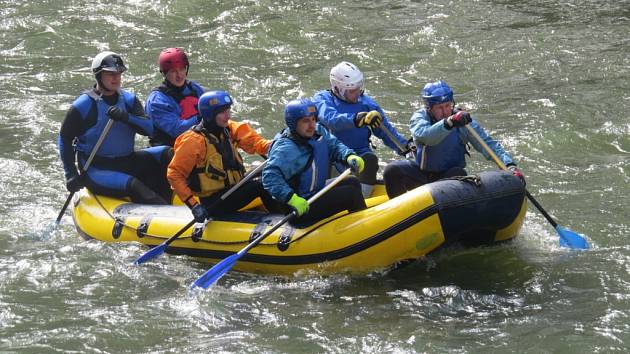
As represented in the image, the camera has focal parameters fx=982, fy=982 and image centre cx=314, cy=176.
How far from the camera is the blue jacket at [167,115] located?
864 cm

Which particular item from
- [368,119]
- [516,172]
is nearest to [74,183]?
[368,119]

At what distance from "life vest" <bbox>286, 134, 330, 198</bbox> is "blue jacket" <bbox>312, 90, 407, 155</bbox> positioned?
70 centimetres

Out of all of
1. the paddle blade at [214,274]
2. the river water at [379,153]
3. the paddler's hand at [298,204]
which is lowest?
the river water at [379,153]

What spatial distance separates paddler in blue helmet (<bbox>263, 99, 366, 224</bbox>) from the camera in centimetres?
710

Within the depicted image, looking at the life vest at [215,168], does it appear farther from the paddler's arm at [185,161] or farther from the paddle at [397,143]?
Result: the paddle at [397,143]

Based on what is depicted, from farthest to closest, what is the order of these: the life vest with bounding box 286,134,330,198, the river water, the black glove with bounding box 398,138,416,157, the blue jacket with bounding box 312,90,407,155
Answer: the black glove with bounding box 398,138,416,157, the blue jacket with bounding box 312,90,407,155, the life vest with bounding box 286,134,330,198, the river water

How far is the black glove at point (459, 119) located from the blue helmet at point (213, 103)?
5.51 ft

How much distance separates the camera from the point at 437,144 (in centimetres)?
758

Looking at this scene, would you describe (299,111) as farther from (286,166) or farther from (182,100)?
(182,100)

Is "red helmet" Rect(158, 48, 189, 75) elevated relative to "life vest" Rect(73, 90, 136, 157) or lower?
elevated

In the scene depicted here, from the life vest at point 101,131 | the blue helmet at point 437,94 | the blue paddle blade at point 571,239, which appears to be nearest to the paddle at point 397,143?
the blue helmet at point 437,94

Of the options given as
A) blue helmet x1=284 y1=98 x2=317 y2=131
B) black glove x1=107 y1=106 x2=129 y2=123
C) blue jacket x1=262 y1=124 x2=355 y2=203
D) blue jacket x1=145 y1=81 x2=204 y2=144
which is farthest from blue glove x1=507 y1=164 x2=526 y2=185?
black glove x1=107 y1=106 x2=129 y2=123

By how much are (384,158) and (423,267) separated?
331 cm

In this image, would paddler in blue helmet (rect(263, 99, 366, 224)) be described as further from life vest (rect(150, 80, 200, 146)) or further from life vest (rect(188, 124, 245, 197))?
life vest (rect(150, 80, 200, 146))
